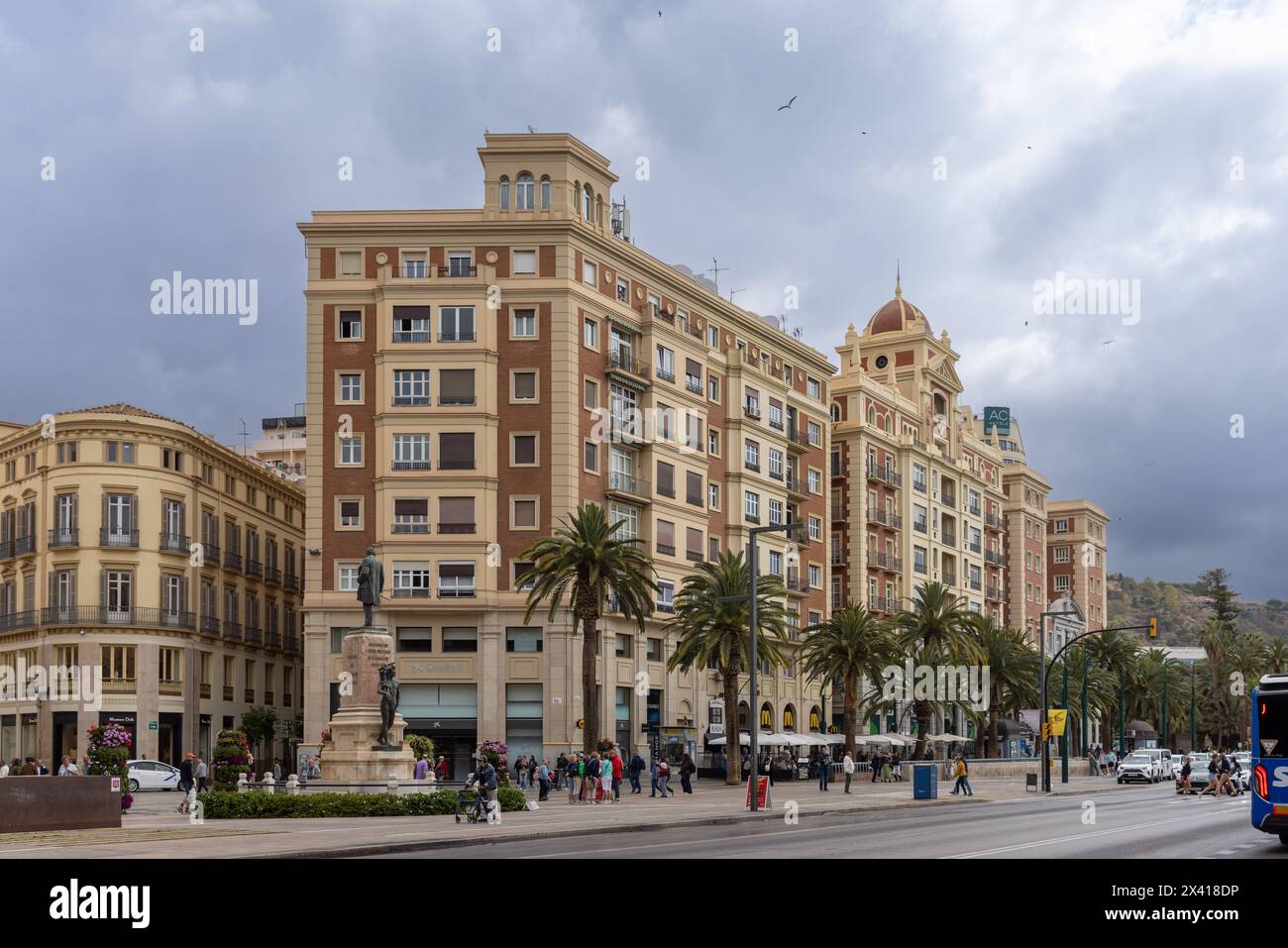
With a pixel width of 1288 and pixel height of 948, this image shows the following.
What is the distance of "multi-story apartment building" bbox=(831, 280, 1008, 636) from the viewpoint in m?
96.8

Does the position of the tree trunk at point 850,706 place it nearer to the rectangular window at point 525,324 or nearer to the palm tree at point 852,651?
the palm tree at point 852,651

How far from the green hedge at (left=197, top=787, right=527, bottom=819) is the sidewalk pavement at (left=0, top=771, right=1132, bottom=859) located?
35 centimetres

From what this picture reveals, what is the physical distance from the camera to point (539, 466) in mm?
69688

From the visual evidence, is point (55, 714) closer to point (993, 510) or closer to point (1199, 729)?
point (993, 510)

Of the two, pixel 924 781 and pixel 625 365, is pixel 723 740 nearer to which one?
pixel 625 365

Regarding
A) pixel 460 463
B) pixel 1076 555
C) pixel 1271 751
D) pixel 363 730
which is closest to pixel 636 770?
pixel 363 730

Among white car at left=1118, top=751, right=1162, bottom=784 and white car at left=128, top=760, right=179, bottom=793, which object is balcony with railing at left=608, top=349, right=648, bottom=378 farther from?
white car at left=1118, top=751, right=1162, bottom=784

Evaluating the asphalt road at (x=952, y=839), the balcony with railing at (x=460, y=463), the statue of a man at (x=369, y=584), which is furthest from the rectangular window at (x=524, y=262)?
the asphalt road at (x=952, y=839)

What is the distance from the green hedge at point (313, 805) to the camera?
3884 cm

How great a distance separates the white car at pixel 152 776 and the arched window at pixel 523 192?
29.6 metres

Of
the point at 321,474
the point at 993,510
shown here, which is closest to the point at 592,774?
the point at 321,474

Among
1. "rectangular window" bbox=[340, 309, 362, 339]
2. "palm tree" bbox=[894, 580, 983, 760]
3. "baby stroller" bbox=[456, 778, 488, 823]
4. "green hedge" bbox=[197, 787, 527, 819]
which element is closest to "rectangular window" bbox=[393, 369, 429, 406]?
"rectangular window" bbox=[340, 309, 362, 339]

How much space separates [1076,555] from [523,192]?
87758 mm

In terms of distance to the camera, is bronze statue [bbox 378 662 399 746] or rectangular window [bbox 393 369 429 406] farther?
rectangular window [bbox 393 369 429 406]
